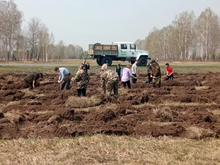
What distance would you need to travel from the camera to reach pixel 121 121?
6.64 m

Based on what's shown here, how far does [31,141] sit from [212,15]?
193ft

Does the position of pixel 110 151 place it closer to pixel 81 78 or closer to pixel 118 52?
pixel 81 78

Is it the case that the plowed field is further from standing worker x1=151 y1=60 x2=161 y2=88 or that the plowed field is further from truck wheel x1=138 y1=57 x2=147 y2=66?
truck wheel x1=138 y1=57 x2=147 y2=66

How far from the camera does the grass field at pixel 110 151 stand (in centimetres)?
433

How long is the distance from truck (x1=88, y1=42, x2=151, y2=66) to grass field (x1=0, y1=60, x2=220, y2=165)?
22.4 m

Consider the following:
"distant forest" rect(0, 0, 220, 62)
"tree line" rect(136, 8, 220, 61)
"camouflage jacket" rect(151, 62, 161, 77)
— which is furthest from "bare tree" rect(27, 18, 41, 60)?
"camouflage jacket" rect(151, 62, 161, 77)

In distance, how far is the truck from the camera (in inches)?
1084

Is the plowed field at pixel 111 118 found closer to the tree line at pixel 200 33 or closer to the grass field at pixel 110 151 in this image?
the grass field at pixel 110 151

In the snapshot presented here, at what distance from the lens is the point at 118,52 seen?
90.8 feet

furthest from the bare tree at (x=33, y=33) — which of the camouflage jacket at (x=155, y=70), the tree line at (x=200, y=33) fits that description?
the camouflage jacket at (x=155, y=70)

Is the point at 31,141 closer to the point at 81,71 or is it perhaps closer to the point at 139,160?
the point at 139,160

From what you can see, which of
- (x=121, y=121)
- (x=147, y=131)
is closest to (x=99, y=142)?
(x=147, y=131)

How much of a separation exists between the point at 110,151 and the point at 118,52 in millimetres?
23357

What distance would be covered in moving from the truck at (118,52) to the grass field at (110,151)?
22.4 meters
